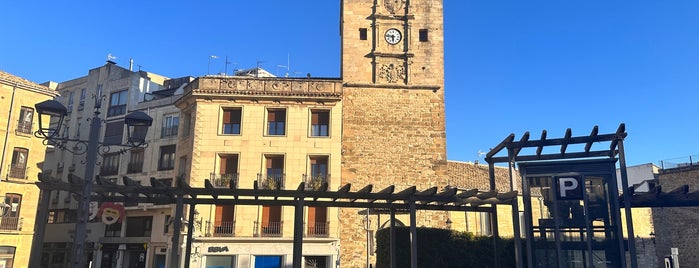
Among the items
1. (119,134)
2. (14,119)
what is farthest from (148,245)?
(14,119)

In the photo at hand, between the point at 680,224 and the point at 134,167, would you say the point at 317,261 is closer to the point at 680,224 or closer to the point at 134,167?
the point at 134,167

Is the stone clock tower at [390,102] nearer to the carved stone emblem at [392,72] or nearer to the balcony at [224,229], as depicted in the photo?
the carved stone emblem at [392,72]

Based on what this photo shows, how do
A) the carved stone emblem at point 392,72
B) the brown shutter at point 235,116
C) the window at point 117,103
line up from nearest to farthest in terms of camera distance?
the brown shutter at point 235,116 < the carved stone emblem at point 392,72 < the window at point 117,103

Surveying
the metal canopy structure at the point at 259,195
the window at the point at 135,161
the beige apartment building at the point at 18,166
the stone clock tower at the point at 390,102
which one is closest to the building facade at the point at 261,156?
the stone clock tower at the point at 390,102

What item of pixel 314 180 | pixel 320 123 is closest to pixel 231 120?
pixel 320 123

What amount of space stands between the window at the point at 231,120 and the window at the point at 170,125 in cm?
551

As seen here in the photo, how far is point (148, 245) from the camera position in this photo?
102 ft

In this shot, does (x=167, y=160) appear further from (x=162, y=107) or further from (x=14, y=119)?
(x=14, y=119)

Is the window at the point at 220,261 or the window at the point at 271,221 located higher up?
the window at the point at 271,221

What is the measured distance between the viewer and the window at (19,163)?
2920 cm

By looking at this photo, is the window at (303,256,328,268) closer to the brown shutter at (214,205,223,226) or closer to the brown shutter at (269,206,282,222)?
the brown shutter at (269,206,282,222)

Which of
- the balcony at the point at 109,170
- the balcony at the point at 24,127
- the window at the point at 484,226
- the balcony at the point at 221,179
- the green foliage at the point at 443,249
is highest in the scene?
the balcony at the point at 24,127

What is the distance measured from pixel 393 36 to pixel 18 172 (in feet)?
74.4

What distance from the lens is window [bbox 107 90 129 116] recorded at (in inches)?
1414
